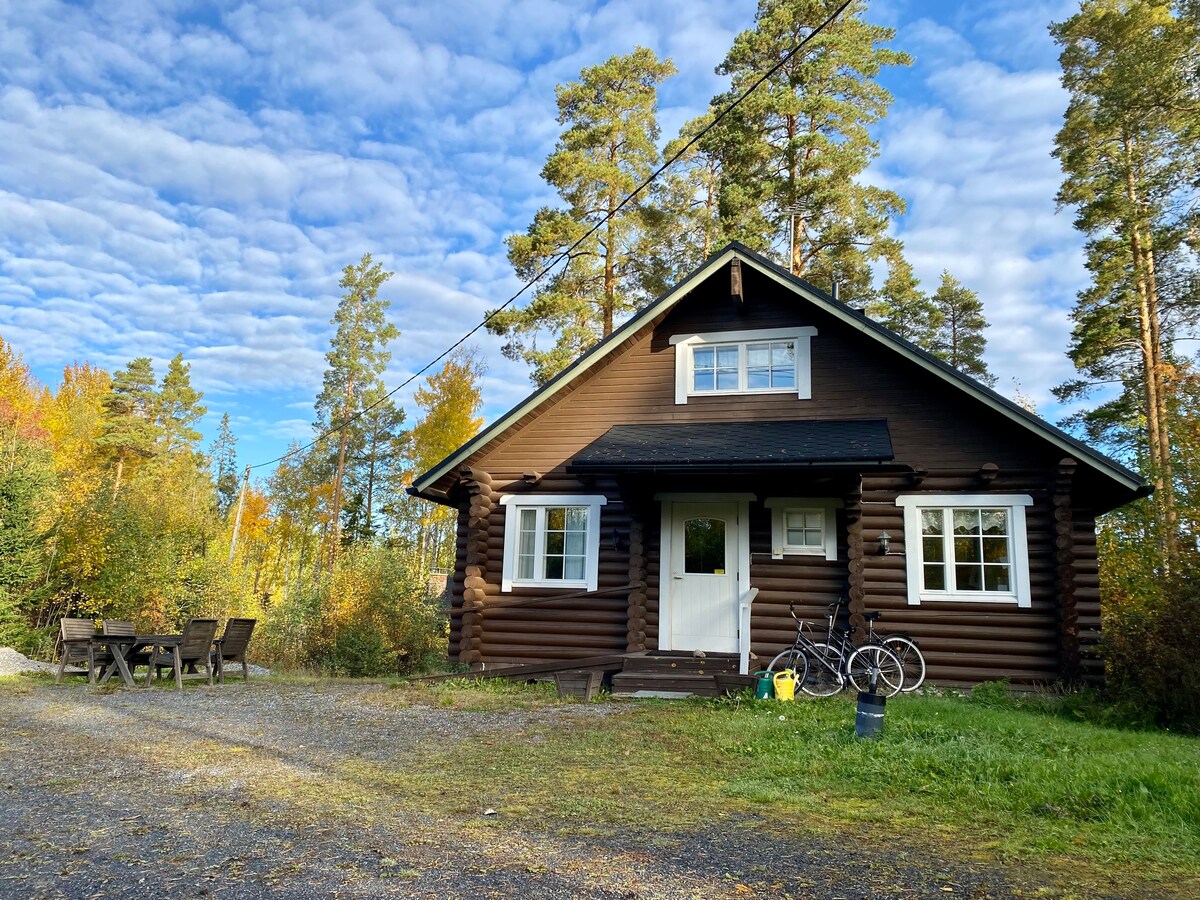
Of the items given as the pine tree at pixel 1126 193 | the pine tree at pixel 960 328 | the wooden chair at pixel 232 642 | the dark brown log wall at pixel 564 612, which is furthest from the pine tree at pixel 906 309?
the wooden chair at pixel 232 642

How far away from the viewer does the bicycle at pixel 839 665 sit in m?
10.3

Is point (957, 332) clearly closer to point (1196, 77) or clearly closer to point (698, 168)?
point (698, 168)

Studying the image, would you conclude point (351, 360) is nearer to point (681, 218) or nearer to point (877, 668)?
point (681, 218)

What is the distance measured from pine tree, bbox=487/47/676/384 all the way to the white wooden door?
11.7 metres

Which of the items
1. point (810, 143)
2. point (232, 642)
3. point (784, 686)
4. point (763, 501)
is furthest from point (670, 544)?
point (810, 143)

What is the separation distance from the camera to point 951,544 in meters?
11.0

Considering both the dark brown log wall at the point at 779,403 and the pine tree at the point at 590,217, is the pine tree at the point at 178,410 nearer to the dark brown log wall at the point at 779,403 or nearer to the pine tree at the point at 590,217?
the pine tree at the point at 590,217

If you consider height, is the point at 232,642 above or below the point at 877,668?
below

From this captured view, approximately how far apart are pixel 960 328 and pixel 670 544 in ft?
83.8

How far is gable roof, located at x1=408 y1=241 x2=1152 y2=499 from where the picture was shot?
→ 10.1m

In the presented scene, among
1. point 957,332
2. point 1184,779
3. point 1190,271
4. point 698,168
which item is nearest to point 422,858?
point 1184,779

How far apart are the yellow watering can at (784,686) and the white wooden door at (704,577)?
169 cm

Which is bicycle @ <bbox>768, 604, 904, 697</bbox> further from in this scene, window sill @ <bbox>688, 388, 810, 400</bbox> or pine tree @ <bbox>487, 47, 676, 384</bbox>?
pine tree @ <bbox>487, 47, 676, 384</bbox>

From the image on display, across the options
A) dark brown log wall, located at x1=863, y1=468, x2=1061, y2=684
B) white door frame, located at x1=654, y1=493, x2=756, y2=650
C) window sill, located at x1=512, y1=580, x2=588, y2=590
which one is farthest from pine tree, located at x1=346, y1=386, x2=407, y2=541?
dark brown log wall, located at x1=863, y1=468, x2=1061, y2=684
